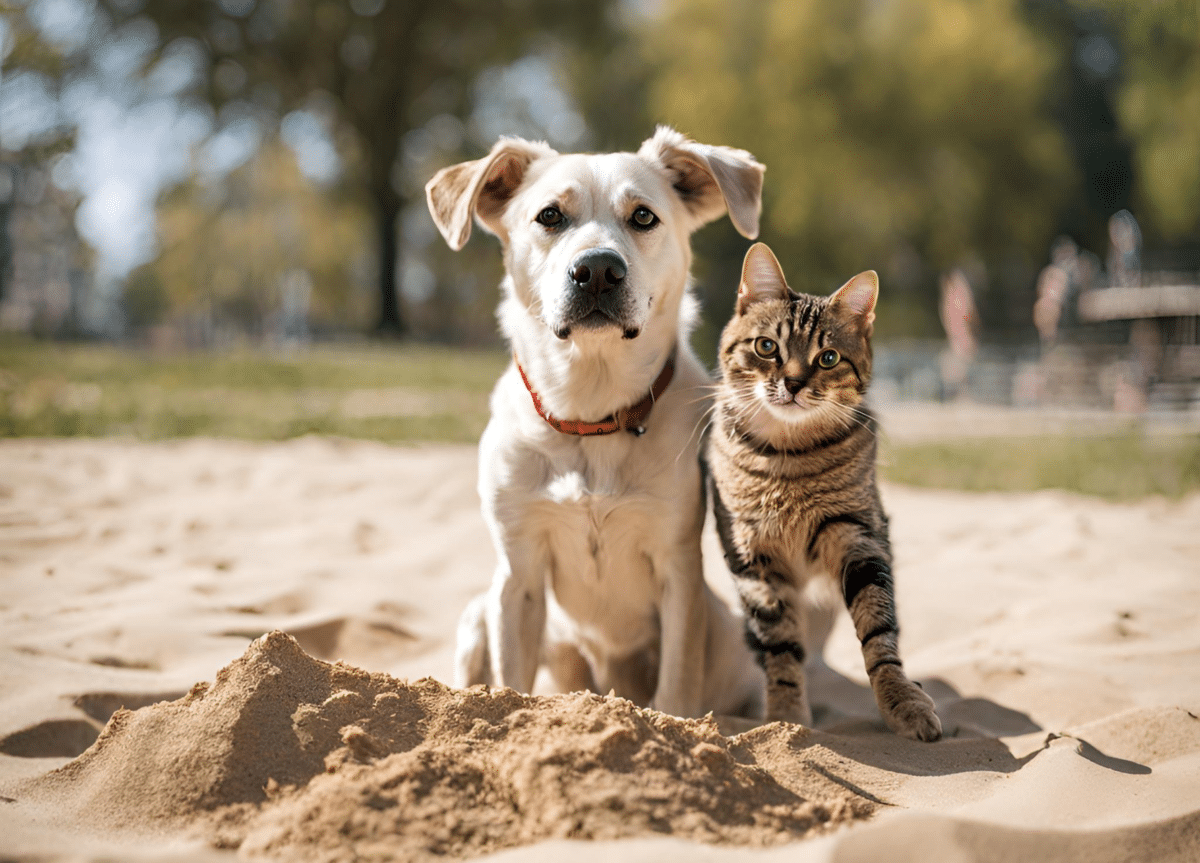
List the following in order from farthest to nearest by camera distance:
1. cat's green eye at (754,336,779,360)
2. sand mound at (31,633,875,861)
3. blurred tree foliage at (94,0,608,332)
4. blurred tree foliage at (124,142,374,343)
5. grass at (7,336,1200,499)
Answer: blurred tree foliage at (124,142,374,343), blurred tree foliage at (94,0,608,332), grass at (7,336,1200,499), cat's green eye at (754,336,779,360), sand mound at (31,633,875,861)

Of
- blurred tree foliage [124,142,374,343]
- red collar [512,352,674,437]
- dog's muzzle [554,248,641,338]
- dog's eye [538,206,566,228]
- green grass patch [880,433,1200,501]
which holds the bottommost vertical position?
green grass patch [880,433,1200,501]

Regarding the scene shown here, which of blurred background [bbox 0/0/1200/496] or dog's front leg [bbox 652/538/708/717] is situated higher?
blurred background [bbox 0/0/1200/496]

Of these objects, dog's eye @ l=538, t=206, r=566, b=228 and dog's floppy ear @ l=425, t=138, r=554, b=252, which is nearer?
dog's eye @ l=538, t=206, r=566, b=228

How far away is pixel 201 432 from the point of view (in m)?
8.21

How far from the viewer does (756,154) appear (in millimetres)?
26641

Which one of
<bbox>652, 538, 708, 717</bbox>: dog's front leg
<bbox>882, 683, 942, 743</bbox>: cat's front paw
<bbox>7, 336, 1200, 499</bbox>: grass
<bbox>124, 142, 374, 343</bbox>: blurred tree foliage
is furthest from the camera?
<bbox>124, 142, 374, 343</bbox>: blurred tree foliage

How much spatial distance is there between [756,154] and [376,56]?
10560 mm

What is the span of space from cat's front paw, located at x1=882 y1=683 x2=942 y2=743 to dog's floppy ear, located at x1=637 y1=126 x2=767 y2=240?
1524 mm

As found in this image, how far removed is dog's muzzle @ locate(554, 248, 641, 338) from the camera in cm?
280

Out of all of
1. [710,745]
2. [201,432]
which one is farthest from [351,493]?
[710,745]

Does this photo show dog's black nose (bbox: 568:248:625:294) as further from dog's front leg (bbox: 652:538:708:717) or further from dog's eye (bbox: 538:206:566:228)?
dog's front leg (bbox: 652:538:708:717)

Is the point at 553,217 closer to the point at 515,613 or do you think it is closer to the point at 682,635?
the point at 515,613

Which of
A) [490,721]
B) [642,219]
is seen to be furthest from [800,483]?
[490,721]

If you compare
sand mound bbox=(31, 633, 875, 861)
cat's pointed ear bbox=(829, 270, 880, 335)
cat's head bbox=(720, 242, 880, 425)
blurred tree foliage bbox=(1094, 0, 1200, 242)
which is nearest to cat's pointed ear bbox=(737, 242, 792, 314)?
cat's head bbox=(720, 242, 880, 425)
